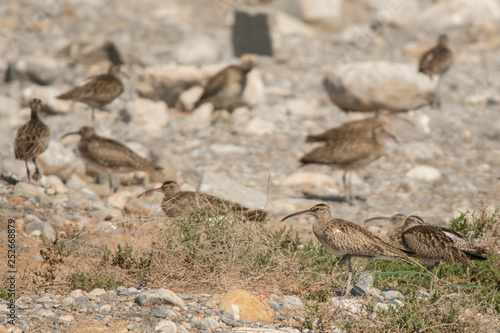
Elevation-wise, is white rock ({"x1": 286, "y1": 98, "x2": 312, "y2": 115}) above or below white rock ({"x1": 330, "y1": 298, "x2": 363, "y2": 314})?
below

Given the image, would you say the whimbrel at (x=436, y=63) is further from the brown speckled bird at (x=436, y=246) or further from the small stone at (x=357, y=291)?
the small stone at (x=357, y=291)

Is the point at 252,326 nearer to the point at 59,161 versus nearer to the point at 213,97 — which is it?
the point at 59,161

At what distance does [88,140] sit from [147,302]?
556 cm

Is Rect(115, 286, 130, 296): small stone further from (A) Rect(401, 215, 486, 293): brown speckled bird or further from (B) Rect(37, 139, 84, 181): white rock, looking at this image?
(B) Rect(37, 139, 84, 181): white rock

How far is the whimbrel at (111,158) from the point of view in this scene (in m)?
10.7

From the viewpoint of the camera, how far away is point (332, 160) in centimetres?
1135

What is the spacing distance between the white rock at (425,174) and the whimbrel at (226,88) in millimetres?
4655

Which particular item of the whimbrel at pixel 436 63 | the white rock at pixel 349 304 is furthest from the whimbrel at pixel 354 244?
the whimbrel at pixel 436 63

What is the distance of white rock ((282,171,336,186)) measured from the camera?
12266 mm

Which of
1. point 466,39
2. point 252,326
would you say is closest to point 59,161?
point 252,326

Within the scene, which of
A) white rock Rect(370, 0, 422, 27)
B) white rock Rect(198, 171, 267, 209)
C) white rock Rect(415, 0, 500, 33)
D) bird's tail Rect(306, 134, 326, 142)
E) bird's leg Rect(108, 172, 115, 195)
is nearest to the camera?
white rock Rect(198, 171, 267, 209)

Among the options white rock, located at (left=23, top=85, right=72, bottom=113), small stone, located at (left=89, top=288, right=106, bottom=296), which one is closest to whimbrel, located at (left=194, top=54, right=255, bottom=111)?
white rock, located at (left=23, top=85, right=72, bottom=113)

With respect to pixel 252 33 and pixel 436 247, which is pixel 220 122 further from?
pixel 436 247

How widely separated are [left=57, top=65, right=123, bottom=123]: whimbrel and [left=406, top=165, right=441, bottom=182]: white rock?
6.09m
